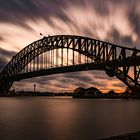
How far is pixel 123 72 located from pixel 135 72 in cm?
367

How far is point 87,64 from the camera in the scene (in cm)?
7475

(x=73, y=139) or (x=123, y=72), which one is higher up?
(x=123, y=72)

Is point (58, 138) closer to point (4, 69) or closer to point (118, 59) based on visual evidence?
point (118, 59)

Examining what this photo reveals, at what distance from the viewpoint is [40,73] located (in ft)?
301

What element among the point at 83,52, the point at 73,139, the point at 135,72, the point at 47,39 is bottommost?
the point at 73,139

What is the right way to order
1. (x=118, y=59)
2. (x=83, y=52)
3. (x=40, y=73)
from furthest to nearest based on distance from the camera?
(x=40, y=73), (x=83, y=52), (x=118, y=59)

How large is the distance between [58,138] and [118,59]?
47.9m

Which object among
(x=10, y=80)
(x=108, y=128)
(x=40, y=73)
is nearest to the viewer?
(x=108, y=128)

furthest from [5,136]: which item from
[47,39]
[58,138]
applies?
[47,39]

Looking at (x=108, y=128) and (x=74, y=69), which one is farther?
(x=74, y=69)

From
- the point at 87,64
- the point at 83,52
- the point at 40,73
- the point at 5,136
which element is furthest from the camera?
the point at 40,73

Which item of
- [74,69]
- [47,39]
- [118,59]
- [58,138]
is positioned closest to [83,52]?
[74,69]

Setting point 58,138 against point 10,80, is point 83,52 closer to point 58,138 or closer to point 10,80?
point 10,80

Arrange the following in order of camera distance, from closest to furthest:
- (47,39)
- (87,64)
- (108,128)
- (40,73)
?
(108,128)
(87,64)
(40,73)
(47,39)
